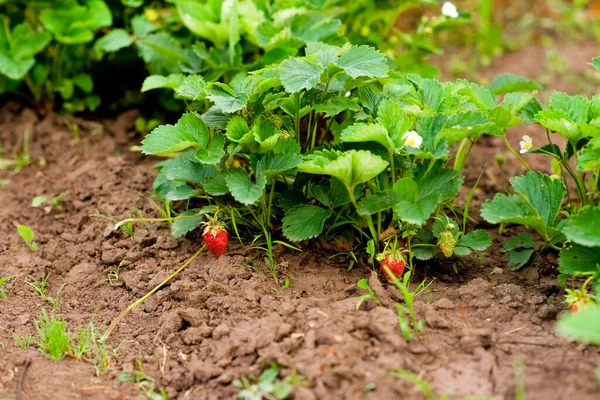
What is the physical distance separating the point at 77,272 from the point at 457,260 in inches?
53.4

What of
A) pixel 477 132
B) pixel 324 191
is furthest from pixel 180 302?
pixel 477 132

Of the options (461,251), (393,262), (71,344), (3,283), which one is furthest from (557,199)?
(3,283)

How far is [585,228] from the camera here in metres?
2.11

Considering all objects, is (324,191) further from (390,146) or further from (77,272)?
(77,272)

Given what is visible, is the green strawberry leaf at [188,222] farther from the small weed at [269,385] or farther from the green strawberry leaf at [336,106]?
the small weed at [269,385]

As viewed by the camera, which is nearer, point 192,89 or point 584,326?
point 584,326

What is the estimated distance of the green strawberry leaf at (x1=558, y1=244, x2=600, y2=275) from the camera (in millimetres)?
2182

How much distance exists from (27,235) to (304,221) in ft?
3.65

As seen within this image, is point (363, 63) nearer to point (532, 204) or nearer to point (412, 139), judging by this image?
point (412, 139)

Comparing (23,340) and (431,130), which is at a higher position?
(431,130)

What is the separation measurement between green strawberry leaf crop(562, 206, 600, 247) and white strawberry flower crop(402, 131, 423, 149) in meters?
0.50

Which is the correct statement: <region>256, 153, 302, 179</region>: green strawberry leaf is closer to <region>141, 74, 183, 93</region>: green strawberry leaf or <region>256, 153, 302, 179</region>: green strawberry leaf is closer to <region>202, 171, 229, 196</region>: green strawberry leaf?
<region>202, 171, 229, 196</region>: green strawberry leaf

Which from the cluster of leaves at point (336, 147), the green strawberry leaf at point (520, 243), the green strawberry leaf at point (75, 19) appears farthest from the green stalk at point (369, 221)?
the green strawberry leaf at point (75, 19)

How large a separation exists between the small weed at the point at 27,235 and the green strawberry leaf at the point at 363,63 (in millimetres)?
1355
